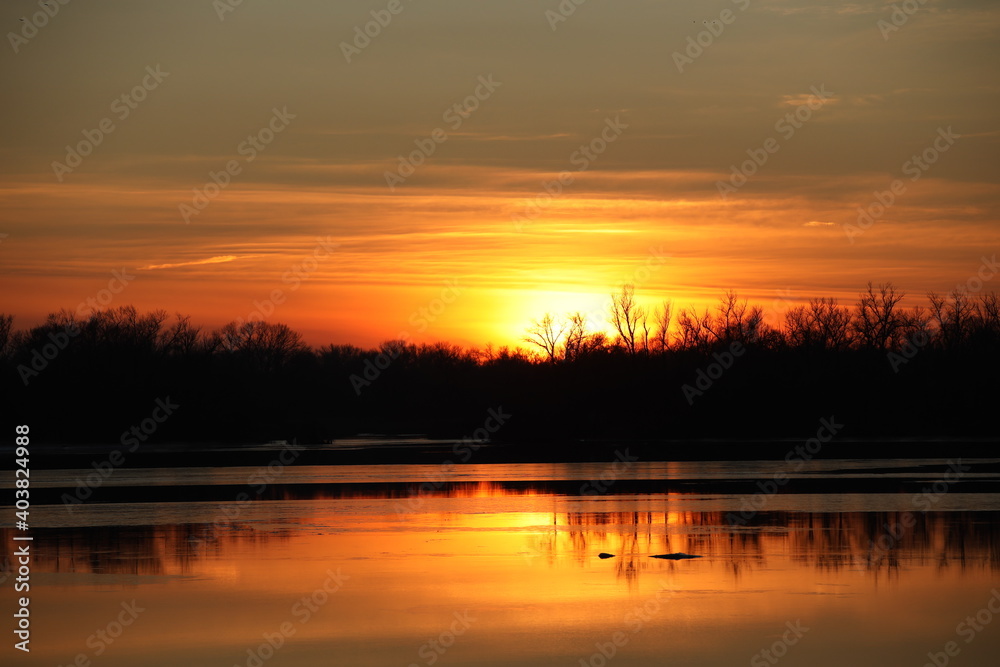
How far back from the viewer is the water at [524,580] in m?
13.7

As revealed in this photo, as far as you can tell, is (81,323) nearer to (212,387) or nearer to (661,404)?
(212,387)

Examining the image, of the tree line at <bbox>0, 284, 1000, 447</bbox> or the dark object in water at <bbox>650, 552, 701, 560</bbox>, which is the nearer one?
the dark object in water at <bbox>650, 552, 701, 560</bbox>

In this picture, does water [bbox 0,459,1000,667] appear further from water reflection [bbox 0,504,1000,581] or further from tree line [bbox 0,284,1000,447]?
tree line [bbox 0,284,1000,447]

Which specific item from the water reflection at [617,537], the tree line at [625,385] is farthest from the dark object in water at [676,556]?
the tree line at [625,385]

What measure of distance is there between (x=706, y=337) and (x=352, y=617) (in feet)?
267

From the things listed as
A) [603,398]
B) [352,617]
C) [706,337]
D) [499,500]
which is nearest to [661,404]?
[603,398]

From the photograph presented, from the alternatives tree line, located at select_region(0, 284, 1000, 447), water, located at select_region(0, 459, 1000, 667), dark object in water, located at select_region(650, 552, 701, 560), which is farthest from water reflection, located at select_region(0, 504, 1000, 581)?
tree line, located at select_region(0, 284, 1000, 447)

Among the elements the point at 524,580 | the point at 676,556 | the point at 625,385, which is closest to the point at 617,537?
the point at 676,556

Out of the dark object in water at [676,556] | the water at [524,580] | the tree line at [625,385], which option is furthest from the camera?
the tree line at [625,385]

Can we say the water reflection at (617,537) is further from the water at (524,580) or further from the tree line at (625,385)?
the tree line at (625,385)

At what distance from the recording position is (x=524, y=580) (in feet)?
59.3

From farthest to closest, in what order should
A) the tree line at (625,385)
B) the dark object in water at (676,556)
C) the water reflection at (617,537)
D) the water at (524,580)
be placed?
the tree line at (625,385)
the dark object in water at (676,556)
the water reflection at (617,537)
the water at (524,580)

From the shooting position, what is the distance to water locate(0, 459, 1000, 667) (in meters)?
13.7

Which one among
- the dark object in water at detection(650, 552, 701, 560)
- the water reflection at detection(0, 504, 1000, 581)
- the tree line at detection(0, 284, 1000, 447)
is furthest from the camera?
the tree line at detection(0, 284, 1000, 447)
